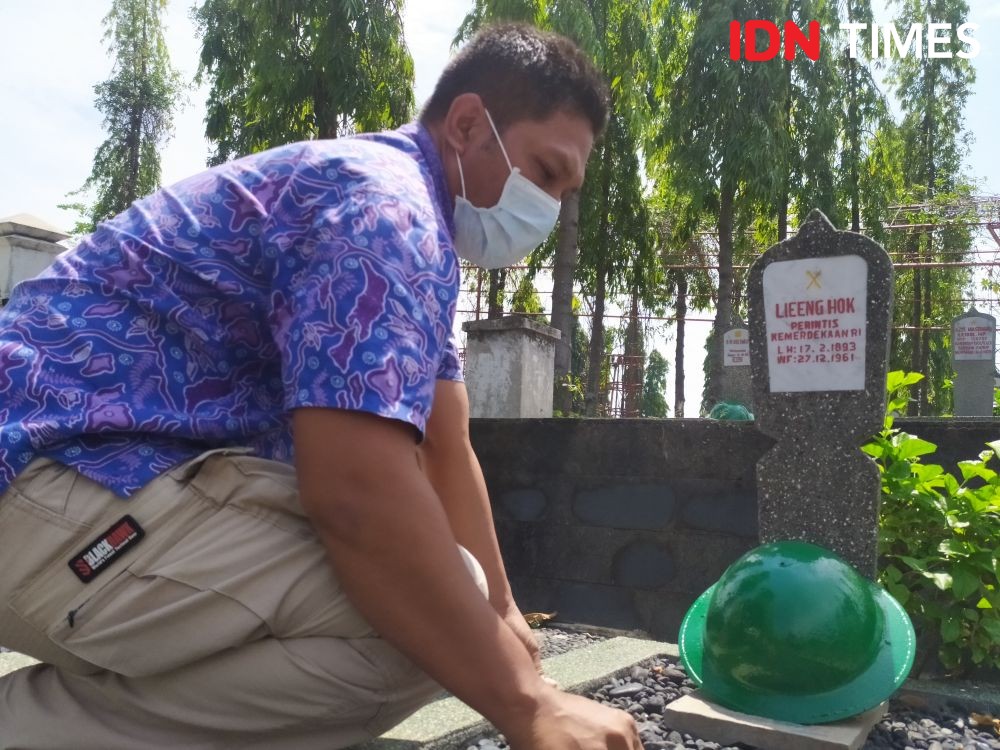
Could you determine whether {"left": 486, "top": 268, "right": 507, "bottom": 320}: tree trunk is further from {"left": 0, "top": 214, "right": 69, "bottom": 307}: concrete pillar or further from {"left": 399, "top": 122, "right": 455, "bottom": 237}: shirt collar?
{"left": 399, "top": 122, "right": 455, "bottom": 237}: shirt collar

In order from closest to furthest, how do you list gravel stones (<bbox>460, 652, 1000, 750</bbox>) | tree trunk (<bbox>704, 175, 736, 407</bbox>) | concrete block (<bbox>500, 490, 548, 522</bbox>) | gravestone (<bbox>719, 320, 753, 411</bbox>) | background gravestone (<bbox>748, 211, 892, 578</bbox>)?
gravel stones (<bbox>460, 652, 1000, 750</bbox>) < background gravestone (<bbox>748, 211, 892, 578</bbox>) < concrete block (<bbox>500, 490, 548, 522</bbox>) < gravestone (<bbox>719, 320, 753, 411</bbox>) < tree trunk (<bbox>704, 175, 736, 407</bbox>)

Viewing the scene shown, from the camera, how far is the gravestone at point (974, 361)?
13117mm

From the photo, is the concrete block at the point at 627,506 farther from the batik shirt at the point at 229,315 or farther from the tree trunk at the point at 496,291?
the tree trunk at the point at 496,291

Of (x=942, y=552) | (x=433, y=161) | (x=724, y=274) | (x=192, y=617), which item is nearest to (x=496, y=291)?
(x=724, y=274)

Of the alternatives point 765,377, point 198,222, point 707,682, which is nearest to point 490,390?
point 765,377

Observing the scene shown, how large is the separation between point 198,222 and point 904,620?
238 centimetres

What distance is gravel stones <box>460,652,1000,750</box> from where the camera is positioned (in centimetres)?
249

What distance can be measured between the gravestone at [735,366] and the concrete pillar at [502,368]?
6.95 metres

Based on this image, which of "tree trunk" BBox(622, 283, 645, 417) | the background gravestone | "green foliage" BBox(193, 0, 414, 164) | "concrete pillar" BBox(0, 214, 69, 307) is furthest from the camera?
"tree trunk" BBox(622, 283, 645, 417)

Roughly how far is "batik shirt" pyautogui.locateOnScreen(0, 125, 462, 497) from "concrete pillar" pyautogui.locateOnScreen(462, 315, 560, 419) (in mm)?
4902

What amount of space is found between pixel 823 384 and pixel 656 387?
3768cm

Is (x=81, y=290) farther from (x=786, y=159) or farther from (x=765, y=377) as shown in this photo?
(x=786, y=159)

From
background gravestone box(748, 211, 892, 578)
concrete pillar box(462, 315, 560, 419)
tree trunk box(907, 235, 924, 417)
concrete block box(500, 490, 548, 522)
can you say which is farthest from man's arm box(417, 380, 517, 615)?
tree trunk box(907, 235, 924, 417)

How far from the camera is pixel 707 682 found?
105 inches
